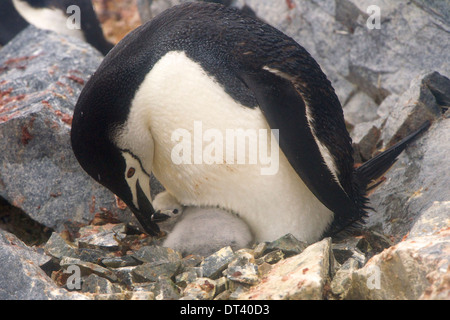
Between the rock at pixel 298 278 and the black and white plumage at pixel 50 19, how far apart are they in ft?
13.4

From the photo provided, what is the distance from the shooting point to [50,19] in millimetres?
6047

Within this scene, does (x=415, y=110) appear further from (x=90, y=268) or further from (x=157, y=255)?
(x=90, y=268)

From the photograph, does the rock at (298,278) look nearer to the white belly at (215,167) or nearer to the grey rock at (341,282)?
the grey rock at (341,282)

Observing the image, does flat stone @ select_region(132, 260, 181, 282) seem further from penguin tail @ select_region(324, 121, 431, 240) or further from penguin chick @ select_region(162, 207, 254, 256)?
penguin tail @ select_region(324, 121, 431, 240)

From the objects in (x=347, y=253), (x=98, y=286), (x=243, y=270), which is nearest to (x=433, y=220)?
(x=347, y=253)

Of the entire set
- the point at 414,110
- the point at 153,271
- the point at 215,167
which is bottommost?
the point at 153,271

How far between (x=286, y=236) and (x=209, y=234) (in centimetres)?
37

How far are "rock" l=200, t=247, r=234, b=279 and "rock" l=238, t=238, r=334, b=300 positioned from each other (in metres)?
0.21

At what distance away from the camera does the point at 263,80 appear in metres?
2.52

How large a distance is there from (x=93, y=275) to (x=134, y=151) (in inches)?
24.1

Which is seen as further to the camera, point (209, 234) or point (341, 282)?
point (209, 234)

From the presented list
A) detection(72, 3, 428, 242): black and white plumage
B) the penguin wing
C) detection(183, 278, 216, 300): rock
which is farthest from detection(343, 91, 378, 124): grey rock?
detection(183, 278, 216, 300): rock

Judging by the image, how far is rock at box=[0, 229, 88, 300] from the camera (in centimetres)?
208

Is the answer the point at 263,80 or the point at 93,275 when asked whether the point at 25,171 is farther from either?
the point at 263,80
